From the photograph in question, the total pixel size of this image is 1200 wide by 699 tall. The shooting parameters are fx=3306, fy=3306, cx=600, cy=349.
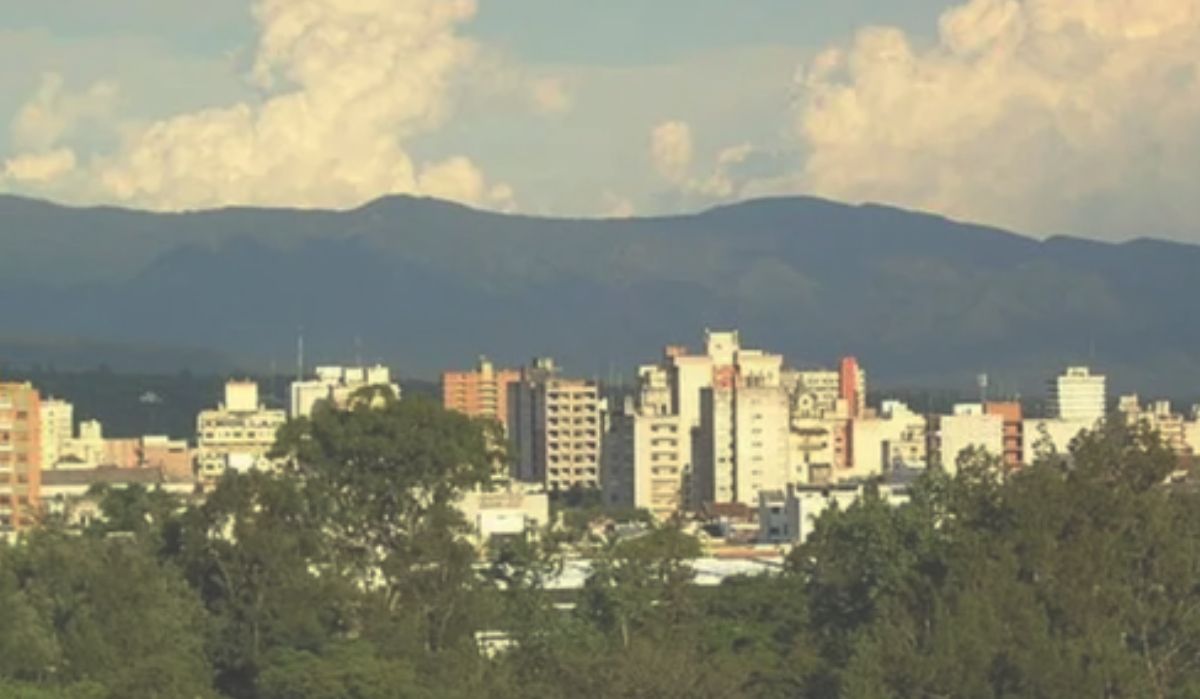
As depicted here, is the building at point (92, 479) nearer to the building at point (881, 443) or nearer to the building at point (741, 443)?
the building at point (741, 443)

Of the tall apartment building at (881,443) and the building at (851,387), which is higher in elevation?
the building at (851,387)

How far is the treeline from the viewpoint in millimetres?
26094

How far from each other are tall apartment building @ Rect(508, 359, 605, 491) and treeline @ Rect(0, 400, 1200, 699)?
72474mm

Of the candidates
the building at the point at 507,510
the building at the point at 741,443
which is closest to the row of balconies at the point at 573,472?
the building at the point at 741,443

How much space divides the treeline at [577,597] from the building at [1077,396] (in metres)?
91.6

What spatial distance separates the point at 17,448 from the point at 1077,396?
66476 millimetres

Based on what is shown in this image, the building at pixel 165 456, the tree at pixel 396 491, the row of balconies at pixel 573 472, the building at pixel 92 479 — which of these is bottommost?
the tree at pixel 396 491

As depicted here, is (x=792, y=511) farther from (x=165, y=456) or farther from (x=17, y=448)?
(x=165, y=456)

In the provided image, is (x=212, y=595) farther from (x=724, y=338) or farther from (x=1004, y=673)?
(x=724, y=338)

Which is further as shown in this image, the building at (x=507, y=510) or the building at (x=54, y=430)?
the building at (x=54, y=430)

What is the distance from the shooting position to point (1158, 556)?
26672 mm

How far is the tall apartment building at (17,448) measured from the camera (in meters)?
71.8

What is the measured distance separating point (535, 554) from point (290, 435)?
343cm

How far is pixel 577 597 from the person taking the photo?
37.7 m
